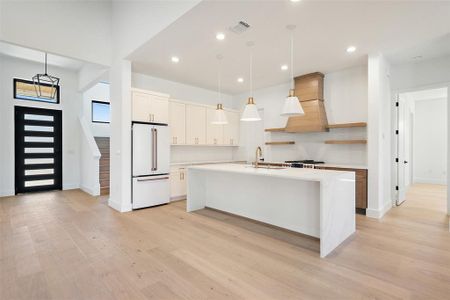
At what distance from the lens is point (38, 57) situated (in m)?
5.77

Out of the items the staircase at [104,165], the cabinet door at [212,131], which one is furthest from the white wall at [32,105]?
the cabinet door at [212,131]

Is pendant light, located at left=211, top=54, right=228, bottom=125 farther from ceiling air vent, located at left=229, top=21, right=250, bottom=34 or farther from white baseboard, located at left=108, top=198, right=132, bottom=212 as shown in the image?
white baseboard, located at left=108, top=198, right=132, bottom=212

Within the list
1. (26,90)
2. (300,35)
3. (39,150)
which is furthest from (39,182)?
(300,35)

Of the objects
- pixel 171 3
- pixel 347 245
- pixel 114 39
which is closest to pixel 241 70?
pixel 171 3

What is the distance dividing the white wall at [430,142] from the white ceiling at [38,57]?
9990 millimetres

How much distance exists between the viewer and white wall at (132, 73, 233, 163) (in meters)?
5.48

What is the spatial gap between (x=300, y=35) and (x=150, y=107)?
313 centimetres

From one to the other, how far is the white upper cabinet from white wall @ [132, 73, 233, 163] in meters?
0.80

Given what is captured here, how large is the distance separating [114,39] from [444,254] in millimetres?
6206

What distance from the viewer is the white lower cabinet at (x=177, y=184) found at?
5191mm

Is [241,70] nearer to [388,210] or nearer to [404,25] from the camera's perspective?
[404,25]

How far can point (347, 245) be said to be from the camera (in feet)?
9.31

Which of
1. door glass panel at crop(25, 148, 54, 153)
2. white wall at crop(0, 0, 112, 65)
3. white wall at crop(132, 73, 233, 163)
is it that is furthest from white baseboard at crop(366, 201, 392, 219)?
door glass panel at crop(25, 148, 54, 153)

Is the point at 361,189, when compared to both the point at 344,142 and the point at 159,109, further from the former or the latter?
the point at 159,109
